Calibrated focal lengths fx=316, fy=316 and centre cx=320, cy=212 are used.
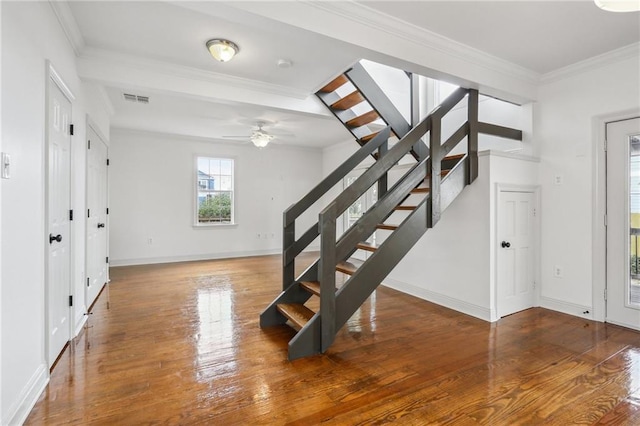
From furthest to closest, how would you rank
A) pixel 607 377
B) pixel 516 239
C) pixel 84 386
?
1. pixel 516 239
2. pixel 607 377
3. pixel 84 386

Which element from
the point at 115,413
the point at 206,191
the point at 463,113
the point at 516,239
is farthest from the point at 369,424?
the point at 206,191

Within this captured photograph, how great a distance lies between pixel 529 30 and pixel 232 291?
182 inches

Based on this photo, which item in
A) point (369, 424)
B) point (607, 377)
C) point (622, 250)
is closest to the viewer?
point (369, 424)

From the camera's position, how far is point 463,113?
178 inches

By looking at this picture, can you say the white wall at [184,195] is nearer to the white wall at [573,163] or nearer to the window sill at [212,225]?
the window sill at [212,225]

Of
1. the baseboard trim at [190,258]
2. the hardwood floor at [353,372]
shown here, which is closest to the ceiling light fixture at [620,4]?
the hardwood floor at [353,372]

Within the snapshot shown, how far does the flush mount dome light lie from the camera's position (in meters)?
2.98

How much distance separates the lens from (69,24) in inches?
104

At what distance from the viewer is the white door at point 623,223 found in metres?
3.26

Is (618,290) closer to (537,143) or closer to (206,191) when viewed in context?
(537,143)

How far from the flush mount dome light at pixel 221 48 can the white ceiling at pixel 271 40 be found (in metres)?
0.06

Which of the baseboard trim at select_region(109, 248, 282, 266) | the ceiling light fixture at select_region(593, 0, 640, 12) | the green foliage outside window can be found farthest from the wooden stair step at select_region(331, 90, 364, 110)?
the baseboard trim at select_region(109, 248, 282, 266)

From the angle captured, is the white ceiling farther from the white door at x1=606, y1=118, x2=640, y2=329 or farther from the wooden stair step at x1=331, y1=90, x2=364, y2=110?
the white door at x1=606, y1=118, x2=640, y2=329

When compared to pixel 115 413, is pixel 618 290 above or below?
above
